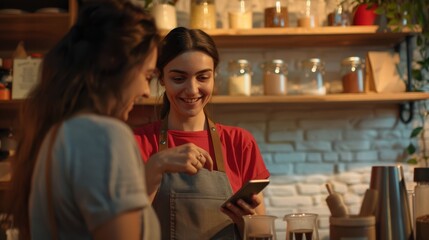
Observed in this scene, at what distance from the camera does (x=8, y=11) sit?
2.63 meters

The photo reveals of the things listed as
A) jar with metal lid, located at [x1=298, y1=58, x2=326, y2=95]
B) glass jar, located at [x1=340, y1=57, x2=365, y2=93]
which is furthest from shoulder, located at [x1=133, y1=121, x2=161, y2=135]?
glass jar, located at [x1=340, y1=57, x2=365, y2=93]

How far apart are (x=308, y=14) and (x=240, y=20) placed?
1.18 feet

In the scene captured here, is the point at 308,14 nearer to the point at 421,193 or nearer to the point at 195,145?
the point at 195,145

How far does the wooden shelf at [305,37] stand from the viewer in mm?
2648

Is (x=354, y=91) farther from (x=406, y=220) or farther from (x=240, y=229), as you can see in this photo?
(x=406, y=220)

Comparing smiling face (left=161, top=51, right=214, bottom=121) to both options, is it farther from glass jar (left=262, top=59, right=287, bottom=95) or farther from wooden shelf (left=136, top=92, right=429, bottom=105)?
glass jar (left=262, top=59, right=287, bottom=95)

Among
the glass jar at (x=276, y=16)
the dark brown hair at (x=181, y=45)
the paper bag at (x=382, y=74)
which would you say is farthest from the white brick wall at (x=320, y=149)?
the dark brown hair at (x=181, y=45)

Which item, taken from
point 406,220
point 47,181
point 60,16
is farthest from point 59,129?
point 60,16

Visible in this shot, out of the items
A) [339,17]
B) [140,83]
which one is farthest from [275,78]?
[140,83]

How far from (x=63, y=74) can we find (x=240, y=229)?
91 cm

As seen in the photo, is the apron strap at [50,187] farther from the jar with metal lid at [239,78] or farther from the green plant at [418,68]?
the green plant at [418,68]

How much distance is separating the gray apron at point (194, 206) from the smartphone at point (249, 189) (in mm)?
227

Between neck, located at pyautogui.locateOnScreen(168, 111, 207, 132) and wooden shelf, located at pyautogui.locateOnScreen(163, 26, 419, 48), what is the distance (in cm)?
85

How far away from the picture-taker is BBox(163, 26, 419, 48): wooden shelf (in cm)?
265
